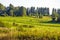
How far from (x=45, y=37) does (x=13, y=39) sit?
6.23 feet

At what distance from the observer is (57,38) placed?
1162cm

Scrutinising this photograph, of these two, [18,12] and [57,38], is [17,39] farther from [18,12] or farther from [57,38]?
[18,12]

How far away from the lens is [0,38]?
1146cm

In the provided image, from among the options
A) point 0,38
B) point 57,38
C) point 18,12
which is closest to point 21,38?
point 0,38

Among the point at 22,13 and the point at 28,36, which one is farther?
the point at 22,13

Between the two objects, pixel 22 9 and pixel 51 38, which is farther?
pixel 22 9

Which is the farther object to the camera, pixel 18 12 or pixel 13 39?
pixel 18 12

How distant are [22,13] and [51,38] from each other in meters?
59.8

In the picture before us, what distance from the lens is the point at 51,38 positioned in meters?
11.7

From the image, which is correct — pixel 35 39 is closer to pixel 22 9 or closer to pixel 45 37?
pixel 45 37

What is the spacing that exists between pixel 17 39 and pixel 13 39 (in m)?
0.23

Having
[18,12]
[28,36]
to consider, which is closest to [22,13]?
[18,12]

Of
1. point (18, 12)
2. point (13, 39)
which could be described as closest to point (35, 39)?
point (13, 39)

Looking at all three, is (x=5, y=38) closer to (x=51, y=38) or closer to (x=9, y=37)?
(x=9, y=37)
